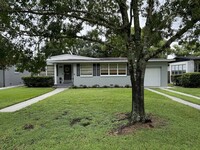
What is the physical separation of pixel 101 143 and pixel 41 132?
2.06m

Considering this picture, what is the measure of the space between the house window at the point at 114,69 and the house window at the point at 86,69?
1.30m

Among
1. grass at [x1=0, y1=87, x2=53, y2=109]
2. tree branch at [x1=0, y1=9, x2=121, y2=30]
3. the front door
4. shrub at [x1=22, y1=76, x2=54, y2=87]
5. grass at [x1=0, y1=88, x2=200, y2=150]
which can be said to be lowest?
grass at [x1=0, y1=88, x2=200, y2=150]

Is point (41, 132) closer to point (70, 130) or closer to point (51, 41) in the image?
point (70, 130)

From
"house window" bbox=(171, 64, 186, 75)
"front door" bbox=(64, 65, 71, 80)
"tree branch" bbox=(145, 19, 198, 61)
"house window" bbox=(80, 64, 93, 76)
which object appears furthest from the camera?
"house window" bbox=(171, 64, 186, 75)

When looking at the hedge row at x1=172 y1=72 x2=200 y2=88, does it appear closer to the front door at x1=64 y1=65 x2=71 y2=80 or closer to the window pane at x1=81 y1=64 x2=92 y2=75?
the window pane at x1=81 y1=64 x2=92 y2=75

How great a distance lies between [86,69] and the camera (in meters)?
25.5

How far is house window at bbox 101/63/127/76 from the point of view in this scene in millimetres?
25281

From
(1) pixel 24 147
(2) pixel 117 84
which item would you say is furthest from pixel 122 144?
(2) pixel 117 84

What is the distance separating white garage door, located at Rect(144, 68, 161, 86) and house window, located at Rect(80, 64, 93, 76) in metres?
6.06

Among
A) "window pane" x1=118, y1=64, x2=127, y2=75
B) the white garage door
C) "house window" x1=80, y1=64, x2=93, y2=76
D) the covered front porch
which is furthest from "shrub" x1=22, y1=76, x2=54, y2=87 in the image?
the white garage door

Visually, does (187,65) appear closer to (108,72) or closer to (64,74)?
(108,72)

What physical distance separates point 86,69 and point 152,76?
718 centimetres

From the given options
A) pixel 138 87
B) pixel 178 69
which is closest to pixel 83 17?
pixel 138 87

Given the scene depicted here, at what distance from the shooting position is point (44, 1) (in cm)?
729
